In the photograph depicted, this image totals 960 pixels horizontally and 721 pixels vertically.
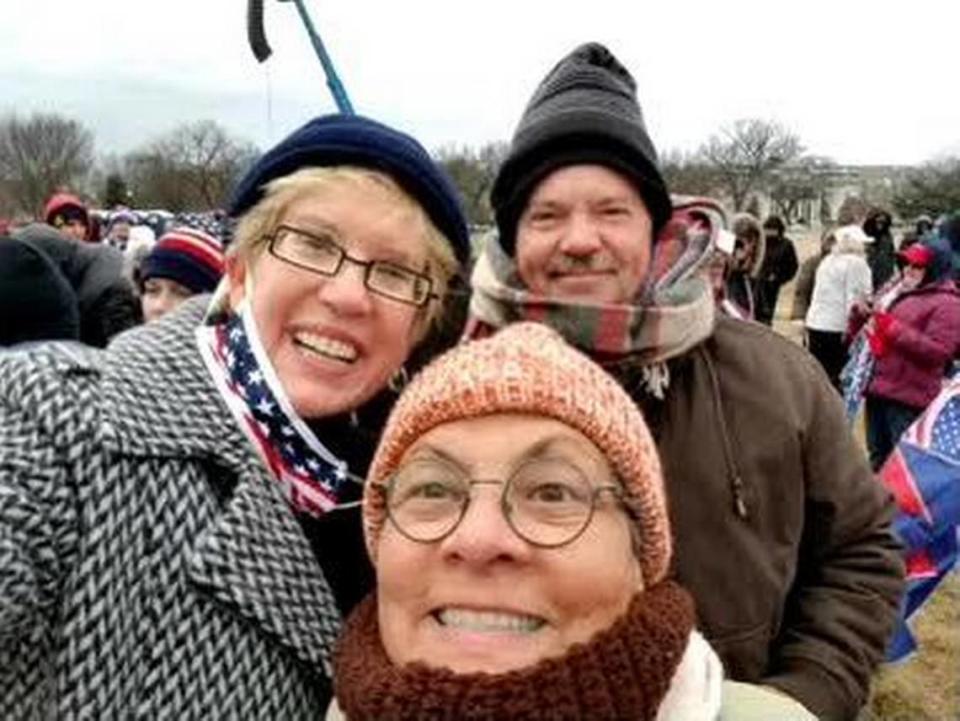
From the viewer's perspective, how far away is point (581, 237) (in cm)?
235

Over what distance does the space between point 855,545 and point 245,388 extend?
1359mm

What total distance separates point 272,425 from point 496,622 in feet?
1.64

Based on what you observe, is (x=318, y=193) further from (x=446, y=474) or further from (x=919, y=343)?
(x=919, y=343)

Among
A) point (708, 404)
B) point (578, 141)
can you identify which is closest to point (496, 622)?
point (708, 404)

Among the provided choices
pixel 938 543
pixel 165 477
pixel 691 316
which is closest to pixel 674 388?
pixel 691 316

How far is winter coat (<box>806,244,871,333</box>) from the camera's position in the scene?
398 inches

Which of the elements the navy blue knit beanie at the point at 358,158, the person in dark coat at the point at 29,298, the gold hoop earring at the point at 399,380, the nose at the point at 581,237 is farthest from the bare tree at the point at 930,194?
the navy blue knit beanie at the point at 358,158

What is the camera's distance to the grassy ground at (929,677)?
5605 millimetres

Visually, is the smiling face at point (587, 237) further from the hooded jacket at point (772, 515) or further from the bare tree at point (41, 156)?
the bare tree at point (41, 156)

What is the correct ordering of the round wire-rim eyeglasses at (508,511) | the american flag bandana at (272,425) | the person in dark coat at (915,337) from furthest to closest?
the person in dark coat at (915,337), the american flag bandana at (272,425), the round wire-rim eyeglasses at (508,511)

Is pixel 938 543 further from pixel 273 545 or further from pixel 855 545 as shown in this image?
pixel 273 545

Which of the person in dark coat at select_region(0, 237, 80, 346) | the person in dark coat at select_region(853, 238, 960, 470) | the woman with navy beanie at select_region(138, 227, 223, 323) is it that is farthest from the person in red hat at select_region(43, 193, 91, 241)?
the person in dark coat at select_region(0, 237, 80, 346)

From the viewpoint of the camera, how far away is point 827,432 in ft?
8.07

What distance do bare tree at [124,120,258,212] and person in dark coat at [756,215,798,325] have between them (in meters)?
33.4
